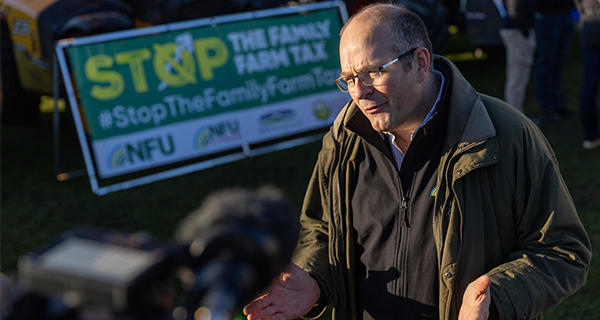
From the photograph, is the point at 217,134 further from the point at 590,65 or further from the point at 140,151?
the point at 590,65

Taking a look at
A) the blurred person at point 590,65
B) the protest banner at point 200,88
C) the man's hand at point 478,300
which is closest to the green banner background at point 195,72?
the protest banner at point 200,88

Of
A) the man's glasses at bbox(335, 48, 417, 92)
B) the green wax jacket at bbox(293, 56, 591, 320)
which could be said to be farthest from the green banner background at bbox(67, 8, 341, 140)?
the green wax jacket at bbox(293, 56, 591, 320)

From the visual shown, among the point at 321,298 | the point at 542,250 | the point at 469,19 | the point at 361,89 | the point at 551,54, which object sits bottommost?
the point at 321,298

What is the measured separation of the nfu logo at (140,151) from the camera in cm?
514

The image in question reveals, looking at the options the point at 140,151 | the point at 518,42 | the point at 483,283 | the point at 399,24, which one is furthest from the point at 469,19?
the point at 483,283

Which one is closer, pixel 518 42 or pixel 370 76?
pixel 370 76

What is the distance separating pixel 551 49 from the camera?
5.91 metres

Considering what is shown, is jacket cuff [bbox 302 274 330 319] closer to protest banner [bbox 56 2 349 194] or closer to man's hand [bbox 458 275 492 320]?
man's hand [bbox 458 275 492 320]

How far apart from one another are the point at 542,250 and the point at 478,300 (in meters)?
0.28

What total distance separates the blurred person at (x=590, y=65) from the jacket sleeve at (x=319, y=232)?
3.89m

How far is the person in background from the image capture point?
18.2ft

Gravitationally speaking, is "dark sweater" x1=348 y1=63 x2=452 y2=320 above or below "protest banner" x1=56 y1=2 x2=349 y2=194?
below

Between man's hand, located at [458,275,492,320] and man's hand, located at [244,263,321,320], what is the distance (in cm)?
50

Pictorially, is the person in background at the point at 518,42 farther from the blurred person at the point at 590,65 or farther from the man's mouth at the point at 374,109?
the man's mouth at the point at 374,109
